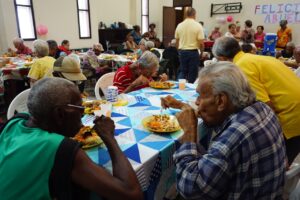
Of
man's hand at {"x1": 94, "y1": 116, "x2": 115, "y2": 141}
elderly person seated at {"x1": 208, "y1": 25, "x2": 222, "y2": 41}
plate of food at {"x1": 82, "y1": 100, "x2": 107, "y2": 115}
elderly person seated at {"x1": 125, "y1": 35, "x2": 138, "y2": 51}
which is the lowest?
plate of food at {"x1": 82, "y1": 100, "x2": 107, "y2": 115}

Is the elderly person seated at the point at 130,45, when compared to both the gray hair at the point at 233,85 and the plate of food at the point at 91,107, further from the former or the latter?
the gray hair at the point at 233,85

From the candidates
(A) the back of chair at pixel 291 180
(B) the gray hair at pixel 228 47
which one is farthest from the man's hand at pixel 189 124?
(B) the gray hair at pixel 228 47

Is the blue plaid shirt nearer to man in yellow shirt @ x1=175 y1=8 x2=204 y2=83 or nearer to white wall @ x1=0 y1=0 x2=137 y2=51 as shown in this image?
man in yellow shirt @ x1=175 y1=8 x2=204 y2=83

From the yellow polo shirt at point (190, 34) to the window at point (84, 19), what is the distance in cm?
472

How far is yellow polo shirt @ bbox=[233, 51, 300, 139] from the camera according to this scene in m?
1.68

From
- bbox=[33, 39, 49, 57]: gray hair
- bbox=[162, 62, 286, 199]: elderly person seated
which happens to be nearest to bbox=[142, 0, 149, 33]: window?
bbox=[33, 39, 49, 57]: gray hair

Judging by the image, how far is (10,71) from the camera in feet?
12.8

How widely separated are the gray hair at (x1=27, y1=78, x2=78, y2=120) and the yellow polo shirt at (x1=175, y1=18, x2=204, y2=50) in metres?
3.79

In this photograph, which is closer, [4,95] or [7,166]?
[7,166]

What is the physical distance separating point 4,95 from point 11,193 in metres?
3.61

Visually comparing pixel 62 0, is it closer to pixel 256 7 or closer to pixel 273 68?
pixel 256 7

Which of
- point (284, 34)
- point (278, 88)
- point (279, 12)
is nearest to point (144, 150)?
point (278, 88)

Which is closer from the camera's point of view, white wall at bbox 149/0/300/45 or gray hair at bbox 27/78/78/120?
gray hair at bbox 27/78/78/120

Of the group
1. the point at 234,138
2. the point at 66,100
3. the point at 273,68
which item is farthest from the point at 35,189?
the point at 273,68
